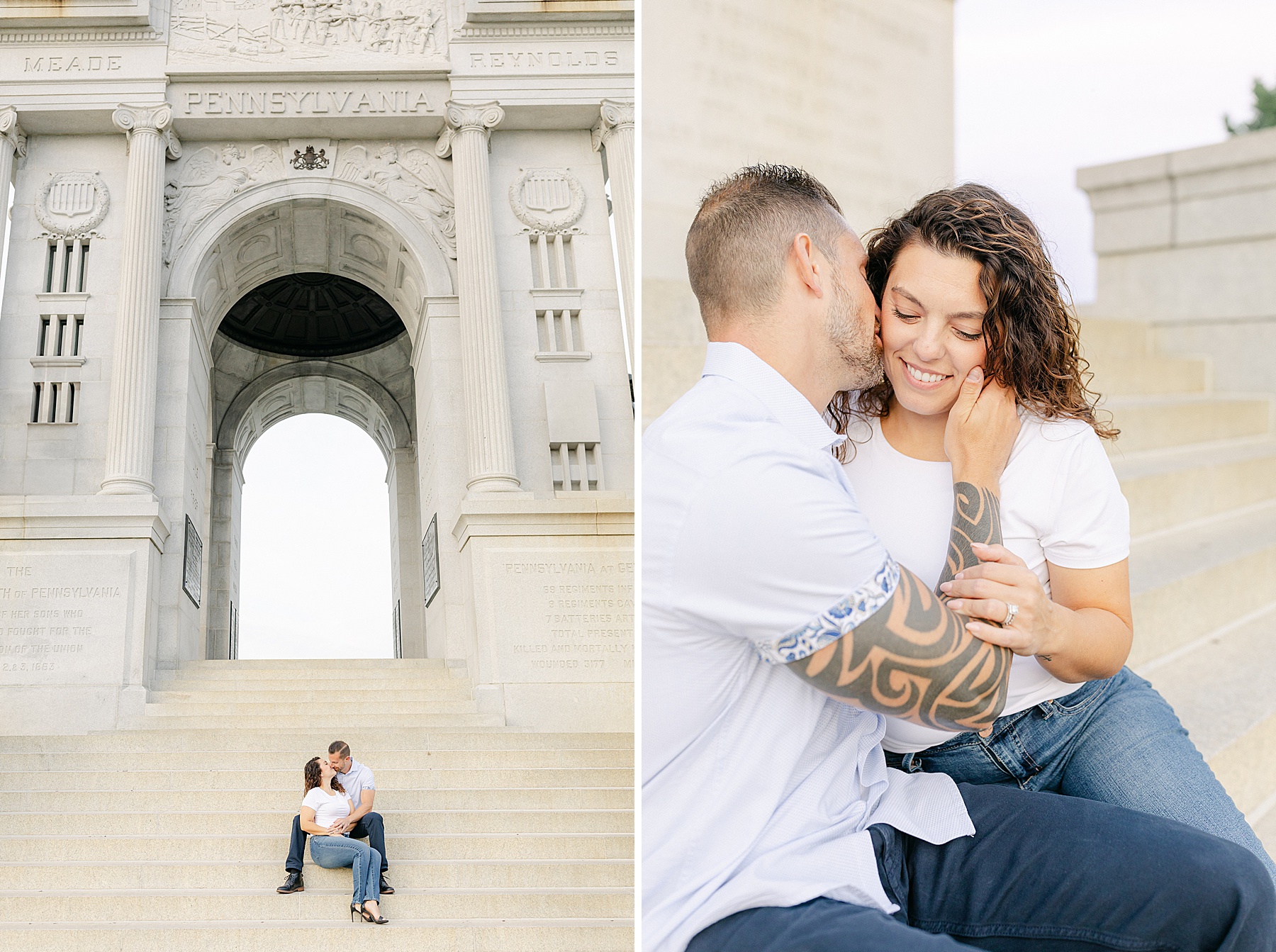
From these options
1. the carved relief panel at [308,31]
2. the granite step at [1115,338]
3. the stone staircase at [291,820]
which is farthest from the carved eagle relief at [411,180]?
the granite step at [1115,338]

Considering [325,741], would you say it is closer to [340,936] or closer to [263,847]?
[263,847]

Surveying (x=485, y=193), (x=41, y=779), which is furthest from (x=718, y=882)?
(x=485, y=193)

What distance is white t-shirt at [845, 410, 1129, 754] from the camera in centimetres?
188

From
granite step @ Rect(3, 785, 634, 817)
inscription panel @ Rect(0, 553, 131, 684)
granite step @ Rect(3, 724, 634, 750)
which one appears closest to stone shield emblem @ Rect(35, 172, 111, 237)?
inscription panel @ Rect(0, 553, 131, 684)

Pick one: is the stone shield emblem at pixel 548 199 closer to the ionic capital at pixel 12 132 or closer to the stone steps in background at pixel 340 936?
the ionic capital at pixel 12 132

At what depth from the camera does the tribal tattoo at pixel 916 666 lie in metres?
1.47

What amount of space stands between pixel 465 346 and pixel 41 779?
3.70m

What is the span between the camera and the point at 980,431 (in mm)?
1912

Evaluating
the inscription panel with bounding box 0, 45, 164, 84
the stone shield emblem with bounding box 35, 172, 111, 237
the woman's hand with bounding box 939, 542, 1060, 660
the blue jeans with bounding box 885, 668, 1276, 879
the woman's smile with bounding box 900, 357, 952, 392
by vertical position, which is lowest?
the blue jeans with bounding box 885, 668, 1276, 879

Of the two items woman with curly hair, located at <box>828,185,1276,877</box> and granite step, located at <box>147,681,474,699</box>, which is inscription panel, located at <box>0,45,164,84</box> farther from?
woman with curly hair, located at <box>828,185,1276,877</box>

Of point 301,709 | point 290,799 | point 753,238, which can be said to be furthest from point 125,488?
point 753,238

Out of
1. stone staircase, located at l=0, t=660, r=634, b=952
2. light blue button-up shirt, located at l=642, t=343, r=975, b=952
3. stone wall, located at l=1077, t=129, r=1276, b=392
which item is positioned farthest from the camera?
stone wall, located at l=1077, t=129, r=1276, b=392

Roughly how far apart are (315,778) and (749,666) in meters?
4.25

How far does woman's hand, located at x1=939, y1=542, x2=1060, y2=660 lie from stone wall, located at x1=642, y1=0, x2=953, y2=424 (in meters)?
3.86
